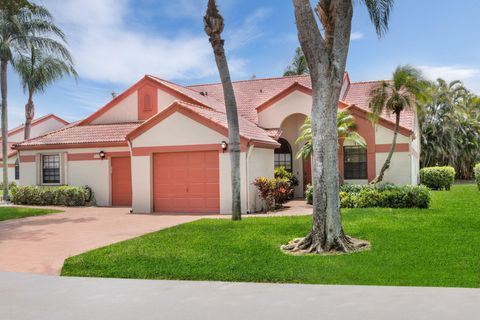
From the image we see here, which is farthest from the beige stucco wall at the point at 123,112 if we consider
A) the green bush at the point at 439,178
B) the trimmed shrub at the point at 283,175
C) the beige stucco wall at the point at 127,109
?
the green bush at the point at 439,178

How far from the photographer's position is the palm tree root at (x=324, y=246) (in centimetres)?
1002

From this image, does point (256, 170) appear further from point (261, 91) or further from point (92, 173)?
point (261, 91)

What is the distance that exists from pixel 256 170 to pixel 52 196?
10.2 meters

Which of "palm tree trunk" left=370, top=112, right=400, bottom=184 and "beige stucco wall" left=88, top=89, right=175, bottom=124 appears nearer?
"palm tree trunk" left=370, top=112, right=400, bottom=184

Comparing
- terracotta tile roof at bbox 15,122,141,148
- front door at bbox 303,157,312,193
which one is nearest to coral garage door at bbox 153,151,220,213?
terracotta tile roof at bbox 15,122,141,148

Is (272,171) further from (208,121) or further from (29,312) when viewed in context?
(29,312)

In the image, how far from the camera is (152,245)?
11.1 m

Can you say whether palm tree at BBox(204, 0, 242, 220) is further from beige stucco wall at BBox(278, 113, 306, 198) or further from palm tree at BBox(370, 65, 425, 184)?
beige stucco wall at BBox(278, 113, 306, 198)

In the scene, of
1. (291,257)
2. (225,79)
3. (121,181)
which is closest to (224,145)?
(225,79)

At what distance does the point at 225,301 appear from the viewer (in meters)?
6.61

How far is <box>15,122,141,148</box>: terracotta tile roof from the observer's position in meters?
22.5

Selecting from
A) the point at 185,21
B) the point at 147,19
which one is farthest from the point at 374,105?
the point at 147,19

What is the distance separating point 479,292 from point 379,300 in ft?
4.77

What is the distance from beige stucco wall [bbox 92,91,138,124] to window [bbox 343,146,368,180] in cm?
1047
